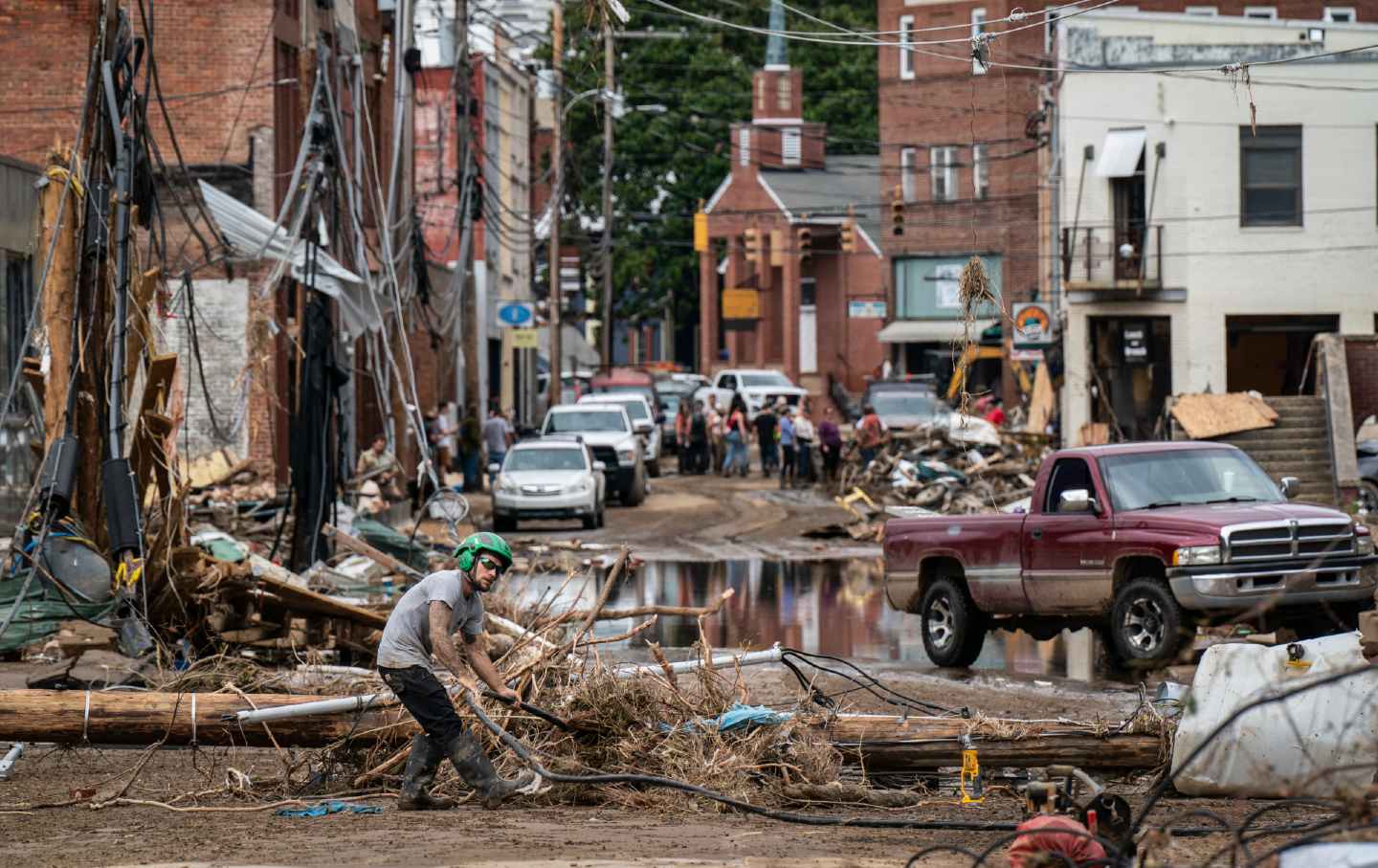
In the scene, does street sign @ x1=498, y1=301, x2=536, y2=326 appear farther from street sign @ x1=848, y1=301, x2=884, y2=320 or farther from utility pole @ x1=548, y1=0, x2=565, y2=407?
street sign @ x1=848, y1=301, x2=884, y2=320

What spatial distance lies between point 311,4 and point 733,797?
17795 mm

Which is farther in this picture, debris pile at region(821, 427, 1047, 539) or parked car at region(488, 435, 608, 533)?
debris pile at region(821, 427, 1047, 539)

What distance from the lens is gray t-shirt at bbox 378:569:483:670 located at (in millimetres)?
9945

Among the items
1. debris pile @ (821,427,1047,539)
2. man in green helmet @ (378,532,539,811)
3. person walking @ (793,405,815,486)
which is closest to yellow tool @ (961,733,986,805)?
man in green helmet @ (378,532,539,811)

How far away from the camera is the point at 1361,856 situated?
5.86 meters

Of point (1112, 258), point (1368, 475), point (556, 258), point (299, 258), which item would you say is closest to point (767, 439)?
point (556, 258)

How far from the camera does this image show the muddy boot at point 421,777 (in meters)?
10.1

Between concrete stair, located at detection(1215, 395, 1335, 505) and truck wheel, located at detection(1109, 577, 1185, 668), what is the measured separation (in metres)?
13.9

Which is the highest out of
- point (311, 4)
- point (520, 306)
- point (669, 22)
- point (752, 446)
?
point (669, 22)

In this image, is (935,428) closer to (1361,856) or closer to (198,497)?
(198,497)

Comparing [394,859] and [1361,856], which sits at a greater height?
[1361,856]

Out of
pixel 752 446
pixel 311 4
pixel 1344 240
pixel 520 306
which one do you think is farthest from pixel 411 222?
pixel 752 446

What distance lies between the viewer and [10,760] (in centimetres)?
1155

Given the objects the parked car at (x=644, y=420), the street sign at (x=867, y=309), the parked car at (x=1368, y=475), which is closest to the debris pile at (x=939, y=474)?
the parked car at (x=1368, y=475)
